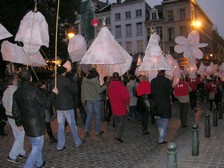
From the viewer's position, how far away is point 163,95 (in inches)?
322

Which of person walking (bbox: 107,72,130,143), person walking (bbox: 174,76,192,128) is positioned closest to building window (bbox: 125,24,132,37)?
person walking (bbox: 174,76,192,128)

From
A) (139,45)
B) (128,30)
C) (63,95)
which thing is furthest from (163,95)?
(128,30)

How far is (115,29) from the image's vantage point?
2274 inches

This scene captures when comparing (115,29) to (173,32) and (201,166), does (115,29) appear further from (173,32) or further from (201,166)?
(201,166)

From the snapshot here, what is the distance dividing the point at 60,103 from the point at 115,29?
51.1 m

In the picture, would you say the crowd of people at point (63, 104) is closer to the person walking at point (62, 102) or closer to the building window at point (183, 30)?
the person walking at point (62, 102)

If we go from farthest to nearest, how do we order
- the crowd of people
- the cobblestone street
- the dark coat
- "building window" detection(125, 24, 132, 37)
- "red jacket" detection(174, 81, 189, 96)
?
"building window" detection(125, 24, 132, 37), "red jacket" detection(174, 81, 189, 96), the dark coat, the cobblestone street, the crowd of people

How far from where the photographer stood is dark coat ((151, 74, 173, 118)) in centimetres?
810

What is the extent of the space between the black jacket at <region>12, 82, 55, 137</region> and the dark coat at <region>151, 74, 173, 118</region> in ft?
11.0

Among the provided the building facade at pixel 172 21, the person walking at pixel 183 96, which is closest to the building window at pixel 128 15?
the building facade at pixel 172 21

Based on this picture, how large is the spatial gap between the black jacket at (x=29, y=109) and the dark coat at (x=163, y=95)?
11.0 ft

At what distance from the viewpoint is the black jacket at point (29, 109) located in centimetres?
578

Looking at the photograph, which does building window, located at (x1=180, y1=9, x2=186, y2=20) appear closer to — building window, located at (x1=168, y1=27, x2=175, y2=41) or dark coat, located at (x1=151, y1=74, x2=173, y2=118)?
building window, located at (x1=168, y1=27, x2=175, y2=41)

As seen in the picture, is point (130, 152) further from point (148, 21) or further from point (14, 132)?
point (148, 21)
